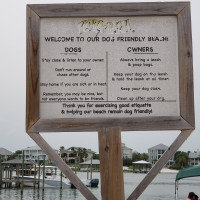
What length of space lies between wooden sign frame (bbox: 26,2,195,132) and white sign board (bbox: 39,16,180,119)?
5 centimetres

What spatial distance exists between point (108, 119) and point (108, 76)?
438 millimetres

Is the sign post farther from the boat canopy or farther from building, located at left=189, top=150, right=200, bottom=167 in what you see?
building, located at left=189, top=150, right=200, bottom=167

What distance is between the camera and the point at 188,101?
4.12 m

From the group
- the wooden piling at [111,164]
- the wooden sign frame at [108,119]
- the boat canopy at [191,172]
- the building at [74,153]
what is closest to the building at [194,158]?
the building at [74,153]

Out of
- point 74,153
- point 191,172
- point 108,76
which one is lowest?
point 191,172

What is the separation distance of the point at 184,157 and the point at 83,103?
520 ft

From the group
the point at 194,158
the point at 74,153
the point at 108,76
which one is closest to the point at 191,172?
the point at 108,76

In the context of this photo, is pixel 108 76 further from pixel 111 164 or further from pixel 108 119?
pixel 111 164

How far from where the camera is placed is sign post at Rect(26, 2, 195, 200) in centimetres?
409

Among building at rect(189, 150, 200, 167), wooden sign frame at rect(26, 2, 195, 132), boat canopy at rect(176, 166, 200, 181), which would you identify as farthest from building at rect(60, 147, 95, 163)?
wooden sign frame at rect(26, 2, 195, 132)

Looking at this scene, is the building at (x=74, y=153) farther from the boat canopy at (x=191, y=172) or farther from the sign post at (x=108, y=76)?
the sign post at (x=108, y=76)

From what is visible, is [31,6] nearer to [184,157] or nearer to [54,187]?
[54,187]

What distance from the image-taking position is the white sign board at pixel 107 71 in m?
4.09

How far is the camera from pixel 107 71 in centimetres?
411
